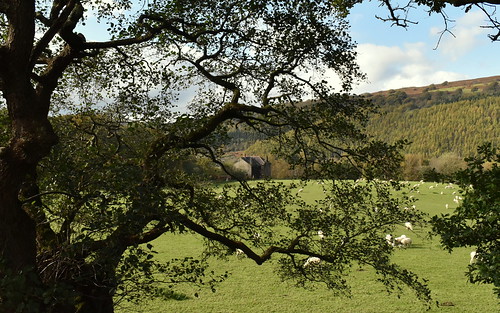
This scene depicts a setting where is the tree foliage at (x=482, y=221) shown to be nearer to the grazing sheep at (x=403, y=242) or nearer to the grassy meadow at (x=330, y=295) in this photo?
the grassy meadow at (x=330, y=295)

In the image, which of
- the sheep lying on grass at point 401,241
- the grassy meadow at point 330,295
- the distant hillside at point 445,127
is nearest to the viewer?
the grassy meadow at point 330,295

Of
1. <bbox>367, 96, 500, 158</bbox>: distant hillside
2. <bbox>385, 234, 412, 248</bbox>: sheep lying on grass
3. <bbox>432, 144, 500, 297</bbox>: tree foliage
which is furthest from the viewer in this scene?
<bbox>367, 96, 500, 158</bbox>: distant hillside

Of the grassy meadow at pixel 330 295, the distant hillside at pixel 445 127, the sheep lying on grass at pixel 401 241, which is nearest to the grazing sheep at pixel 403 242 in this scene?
the sheep lying on grass at pixel 401 241

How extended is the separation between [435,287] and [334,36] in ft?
42.2

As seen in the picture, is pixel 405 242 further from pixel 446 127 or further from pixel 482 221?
pixel 446 127

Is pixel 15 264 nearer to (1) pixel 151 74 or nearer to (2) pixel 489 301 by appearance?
(1) pixel 151 74

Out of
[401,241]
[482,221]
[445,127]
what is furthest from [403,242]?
[445,127]

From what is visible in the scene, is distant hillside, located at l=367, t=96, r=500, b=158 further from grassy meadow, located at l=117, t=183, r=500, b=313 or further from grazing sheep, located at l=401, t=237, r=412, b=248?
grassy meadow, located at l=117, t=183, r=500, b=313

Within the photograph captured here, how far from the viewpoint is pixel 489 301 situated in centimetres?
1477

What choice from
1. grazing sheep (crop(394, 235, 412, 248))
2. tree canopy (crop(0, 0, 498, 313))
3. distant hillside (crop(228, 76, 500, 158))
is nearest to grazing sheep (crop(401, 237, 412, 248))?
grazing sheep (crop(394, 235, 412, 248))

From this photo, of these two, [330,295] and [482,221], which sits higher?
[482,221]

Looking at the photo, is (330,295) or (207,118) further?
(330,295)

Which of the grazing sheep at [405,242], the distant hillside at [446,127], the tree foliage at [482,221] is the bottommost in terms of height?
the grazing sheep at [405,242]

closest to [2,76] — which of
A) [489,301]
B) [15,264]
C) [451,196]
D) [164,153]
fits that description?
[15,264]
